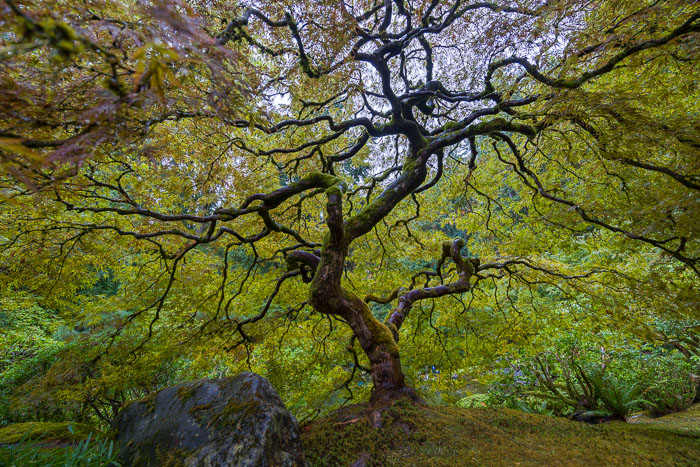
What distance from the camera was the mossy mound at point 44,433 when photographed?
5.22 feet

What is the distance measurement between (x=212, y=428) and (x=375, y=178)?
3.43m

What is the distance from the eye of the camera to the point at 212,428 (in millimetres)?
1397

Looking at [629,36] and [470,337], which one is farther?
[470,337]

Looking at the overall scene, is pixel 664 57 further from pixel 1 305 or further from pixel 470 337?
pixel 1 305

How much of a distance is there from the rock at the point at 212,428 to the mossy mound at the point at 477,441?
34 centimetres

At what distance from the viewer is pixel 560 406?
4.38m

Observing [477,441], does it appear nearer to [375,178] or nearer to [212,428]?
[212,428]

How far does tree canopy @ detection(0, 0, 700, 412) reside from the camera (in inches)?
72.8

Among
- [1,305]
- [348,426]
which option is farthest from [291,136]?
[1,305]

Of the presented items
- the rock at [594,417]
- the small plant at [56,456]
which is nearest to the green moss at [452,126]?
the rock at [594,417]

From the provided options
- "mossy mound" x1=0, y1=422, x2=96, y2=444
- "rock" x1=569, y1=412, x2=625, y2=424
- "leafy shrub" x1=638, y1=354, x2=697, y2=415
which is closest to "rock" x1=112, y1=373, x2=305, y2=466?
"mossy mound" x1=0, y1=422, x2=96, y2=444

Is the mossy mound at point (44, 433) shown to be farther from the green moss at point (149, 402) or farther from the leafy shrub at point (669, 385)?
the leafy shrub at point (669, 385)

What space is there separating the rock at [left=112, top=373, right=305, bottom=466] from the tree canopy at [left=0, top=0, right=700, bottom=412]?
3.18ft

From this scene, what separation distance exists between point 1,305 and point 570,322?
26.8 ft
